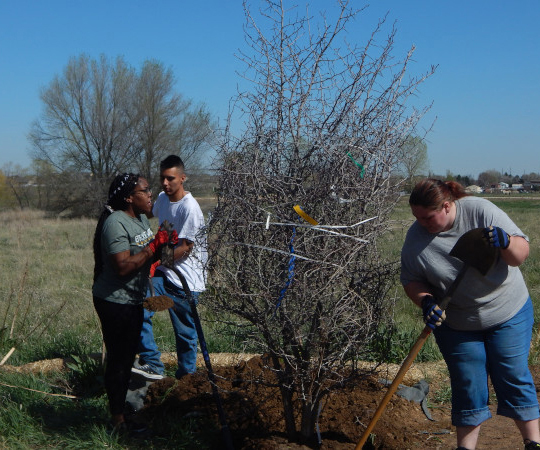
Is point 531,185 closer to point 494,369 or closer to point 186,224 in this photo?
point 186,224

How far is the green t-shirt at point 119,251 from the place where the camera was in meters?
4.02

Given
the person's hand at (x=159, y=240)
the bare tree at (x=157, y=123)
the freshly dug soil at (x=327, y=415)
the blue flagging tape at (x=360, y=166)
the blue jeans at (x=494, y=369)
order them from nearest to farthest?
1. the blue jeans at (x=494, y=369)
2. the blue flagging tape at (x=360, y=166)
3. the freshly dug soil at (x=327, y=415)
4. the person's hand at (x=159, y=240)
5. the bare tree at (x=157, y=123)

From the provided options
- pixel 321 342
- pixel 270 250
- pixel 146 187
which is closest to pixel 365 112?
pixel 270 250

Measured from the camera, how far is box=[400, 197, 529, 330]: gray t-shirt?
3305mm

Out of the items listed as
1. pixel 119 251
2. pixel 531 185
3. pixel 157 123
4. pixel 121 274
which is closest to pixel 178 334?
pixel 121 274

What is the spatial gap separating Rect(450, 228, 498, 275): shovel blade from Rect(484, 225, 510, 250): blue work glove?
0.02 m

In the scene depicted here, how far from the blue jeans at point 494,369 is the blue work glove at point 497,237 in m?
0.48

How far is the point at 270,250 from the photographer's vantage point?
135 inches

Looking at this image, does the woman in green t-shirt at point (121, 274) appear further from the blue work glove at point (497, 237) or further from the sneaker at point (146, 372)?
the blue work glove at point (497, 237)

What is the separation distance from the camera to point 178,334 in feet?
15.6

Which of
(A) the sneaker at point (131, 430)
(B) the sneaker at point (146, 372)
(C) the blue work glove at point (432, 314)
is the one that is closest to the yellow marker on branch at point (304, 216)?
(C) the blue work glove at point (432, 314)

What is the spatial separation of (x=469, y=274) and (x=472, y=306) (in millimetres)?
174

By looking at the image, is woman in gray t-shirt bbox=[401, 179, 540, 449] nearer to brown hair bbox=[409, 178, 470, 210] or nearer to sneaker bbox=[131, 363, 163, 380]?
brown hair bbox=[409, 178, 470, 210]

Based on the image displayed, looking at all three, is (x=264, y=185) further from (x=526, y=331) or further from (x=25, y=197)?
(x=25, y=197)
